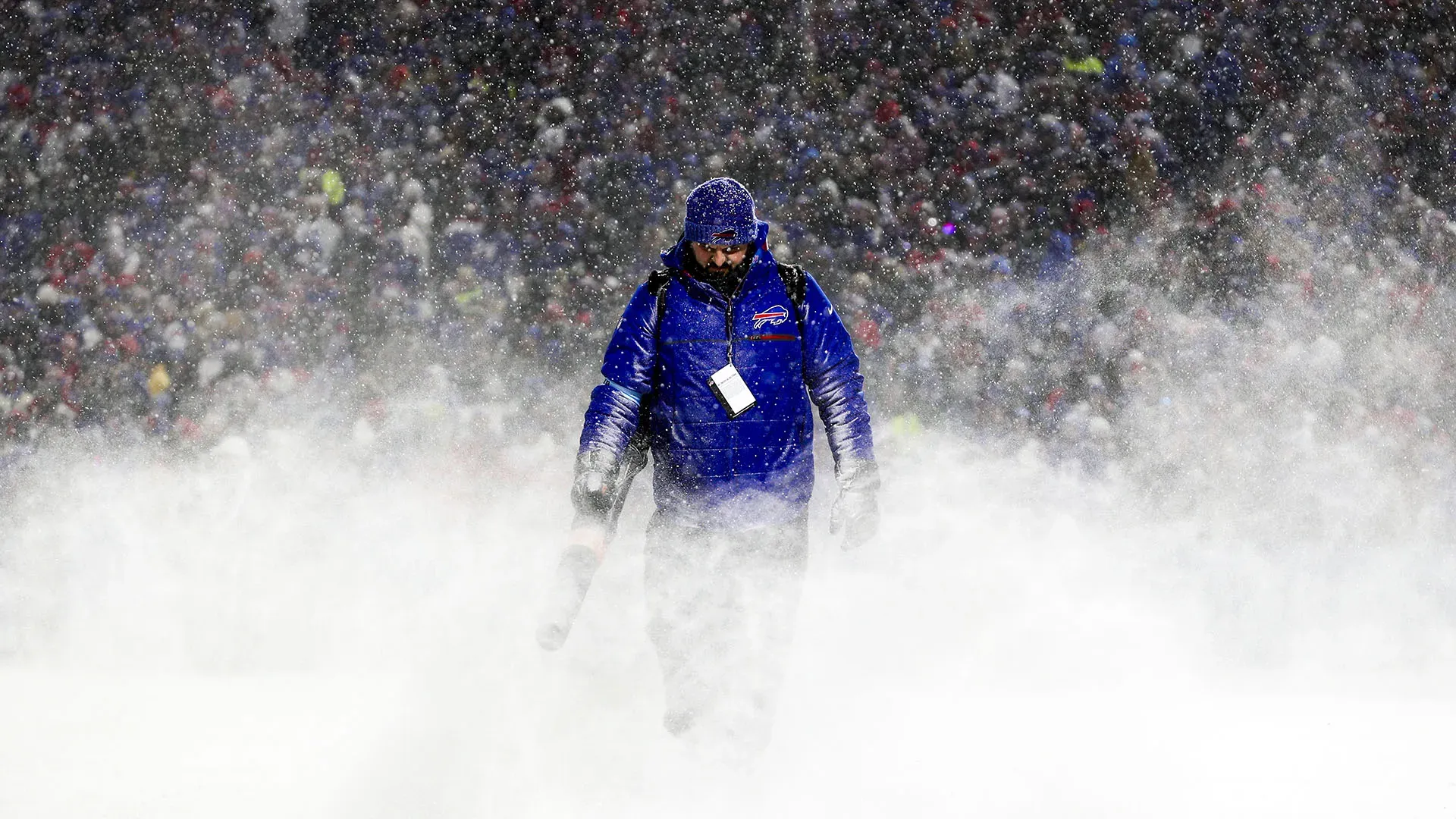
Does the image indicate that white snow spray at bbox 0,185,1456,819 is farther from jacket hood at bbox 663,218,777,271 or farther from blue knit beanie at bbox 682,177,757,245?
blue knit beanie at bbox 682,177,757,245

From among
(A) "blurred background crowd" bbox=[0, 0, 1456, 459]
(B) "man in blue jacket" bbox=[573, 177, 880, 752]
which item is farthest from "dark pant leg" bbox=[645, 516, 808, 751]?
(A) "blurred background crowd" bbox=[0, 0, 1456, 459]

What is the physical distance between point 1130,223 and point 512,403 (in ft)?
8.24

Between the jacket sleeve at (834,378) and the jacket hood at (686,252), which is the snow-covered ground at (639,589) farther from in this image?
the jacket hood at (686,252)

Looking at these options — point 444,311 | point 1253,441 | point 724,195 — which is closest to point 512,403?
point 444,311

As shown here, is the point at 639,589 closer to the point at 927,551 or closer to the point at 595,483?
the point at 927,551

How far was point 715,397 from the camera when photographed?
11.2 ft

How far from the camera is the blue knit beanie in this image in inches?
128

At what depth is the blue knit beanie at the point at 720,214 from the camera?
3.26m

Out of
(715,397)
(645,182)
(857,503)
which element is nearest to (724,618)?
(857,503)

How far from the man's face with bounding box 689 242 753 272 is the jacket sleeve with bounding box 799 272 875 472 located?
232mm

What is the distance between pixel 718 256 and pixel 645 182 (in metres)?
1.63

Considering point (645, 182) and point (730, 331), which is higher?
point (645, 182)

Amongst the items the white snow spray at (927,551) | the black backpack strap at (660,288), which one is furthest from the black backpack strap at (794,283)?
the white snow spray at (927,551)

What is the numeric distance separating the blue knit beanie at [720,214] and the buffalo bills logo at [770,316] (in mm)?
210
